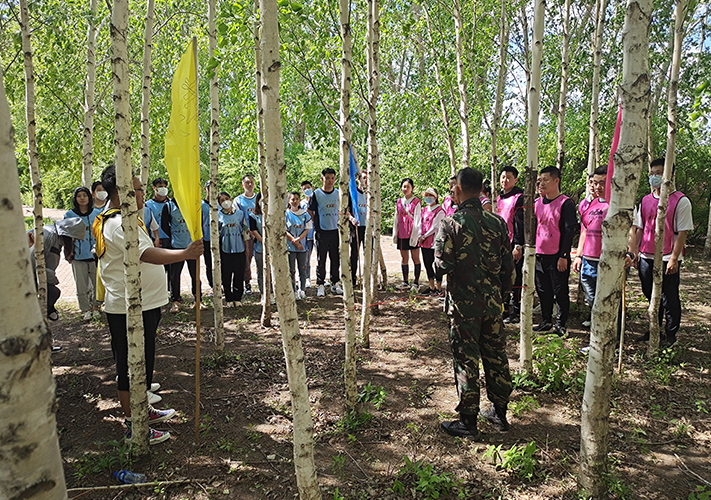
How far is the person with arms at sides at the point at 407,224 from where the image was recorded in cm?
856

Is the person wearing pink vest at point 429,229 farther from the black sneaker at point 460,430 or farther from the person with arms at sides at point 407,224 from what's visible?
the black sneaker at point 460,430

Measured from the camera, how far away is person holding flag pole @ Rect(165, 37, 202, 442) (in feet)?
11.3

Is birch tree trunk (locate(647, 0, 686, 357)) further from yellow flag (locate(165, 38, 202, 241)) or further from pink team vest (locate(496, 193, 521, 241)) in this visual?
yellow flag (locate(165, 38, 202, 241))

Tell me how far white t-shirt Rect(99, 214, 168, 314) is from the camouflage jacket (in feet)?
7.85

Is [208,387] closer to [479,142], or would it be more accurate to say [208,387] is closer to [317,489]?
[317,489]

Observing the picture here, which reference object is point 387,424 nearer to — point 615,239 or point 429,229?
point 615,239

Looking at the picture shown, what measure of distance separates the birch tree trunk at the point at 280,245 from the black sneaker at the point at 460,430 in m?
1.55

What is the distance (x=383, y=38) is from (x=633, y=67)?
749cm

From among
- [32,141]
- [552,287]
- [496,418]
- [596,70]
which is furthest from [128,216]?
[596,70]

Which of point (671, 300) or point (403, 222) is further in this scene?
point (403, 222)

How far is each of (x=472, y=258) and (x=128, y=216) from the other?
2.64m

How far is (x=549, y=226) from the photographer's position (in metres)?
5.91

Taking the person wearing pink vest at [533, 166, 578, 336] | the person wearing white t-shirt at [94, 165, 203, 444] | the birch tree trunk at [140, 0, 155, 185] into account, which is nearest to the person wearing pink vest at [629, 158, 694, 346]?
the person wearing pink vest at [533, 166, 578, 336]

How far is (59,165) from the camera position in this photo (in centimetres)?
840
